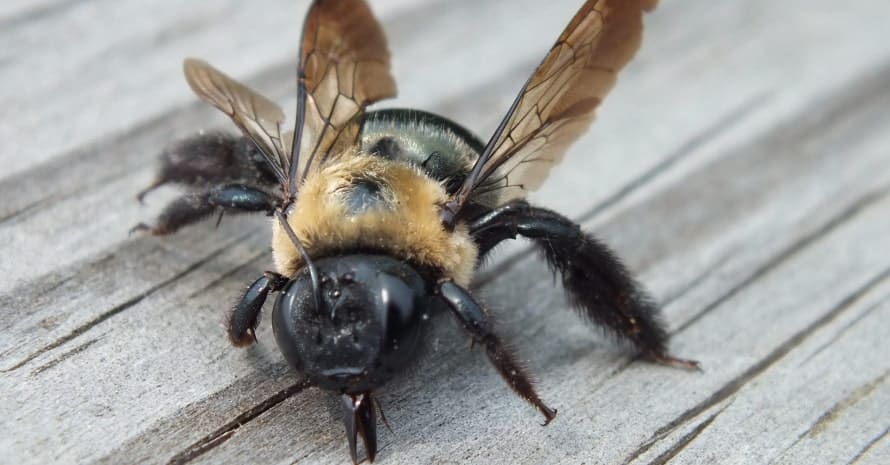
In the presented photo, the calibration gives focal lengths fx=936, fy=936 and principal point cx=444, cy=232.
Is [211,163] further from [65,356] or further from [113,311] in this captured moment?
[65,356]

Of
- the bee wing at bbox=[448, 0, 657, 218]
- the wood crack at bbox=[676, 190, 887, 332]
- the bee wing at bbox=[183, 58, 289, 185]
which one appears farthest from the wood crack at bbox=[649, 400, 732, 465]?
the bee wing at bbox=[183, 58, 289, 185]

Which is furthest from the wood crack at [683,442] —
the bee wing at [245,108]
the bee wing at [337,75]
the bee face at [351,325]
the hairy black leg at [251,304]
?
the bee wing at [245,108]

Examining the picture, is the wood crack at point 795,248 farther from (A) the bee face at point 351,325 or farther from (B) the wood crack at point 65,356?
(B) the wood crack at point 65,356

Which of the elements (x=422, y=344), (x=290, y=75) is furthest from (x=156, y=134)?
(x=422, y=344)

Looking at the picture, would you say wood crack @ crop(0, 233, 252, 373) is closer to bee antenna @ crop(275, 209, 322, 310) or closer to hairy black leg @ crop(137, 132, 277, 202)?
hairy black leg @ crop(137, 132, 277, 202)

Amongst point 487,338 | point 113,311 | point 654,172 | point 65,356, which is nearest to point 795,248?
point 654,172

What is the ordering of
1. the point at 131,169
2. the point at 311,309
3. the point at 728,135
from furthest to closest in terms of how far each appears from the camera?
the point at 728,135 → the point at 131,169 → the point at 311,309

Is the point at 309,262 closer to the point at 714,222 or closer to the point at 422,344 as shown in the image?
the point at 422,344
